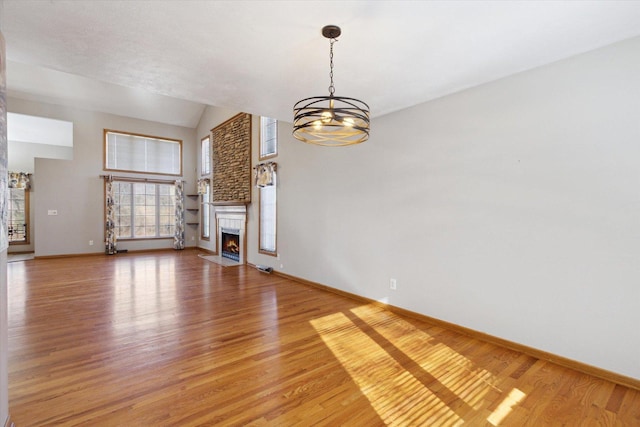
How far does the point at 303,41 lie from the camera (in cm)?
237

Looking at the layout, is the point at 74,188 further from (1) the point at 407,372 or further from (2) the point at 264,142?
(1) the point at 407,372

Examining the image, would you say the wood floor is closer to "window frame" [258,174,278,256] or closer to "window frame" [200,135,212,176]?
"window frame" [258,174,278,256]

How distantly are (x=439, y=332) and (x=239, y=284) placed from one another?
3347 mm

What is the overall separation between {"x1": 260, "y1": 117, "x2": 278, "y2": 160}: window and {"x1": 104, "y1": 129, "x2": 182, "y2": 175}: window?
452 centimetres

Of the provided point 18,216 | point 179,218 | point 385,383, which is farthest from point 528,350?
point 18,216

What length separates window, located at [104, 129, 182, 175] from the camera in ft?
28.2

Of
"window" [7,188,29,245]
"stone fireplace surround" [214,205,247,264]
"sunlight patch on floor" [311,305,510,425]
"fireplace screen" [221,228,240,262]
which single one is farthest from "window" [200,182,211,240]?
"sunlight patch on floor" [311,305,510,425]

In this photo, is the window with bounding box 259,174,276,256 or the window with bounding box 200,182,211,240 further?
the window with bounding box 200,182,211,240

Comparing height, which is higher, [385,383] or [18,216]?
[18,216]

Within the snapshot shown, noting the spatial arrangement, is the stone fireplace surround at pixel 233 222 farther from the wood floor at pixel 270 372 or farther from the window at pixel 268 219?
the wood floor at pixel 270 372

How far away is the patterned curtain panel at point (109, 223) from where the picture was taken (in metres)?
8.36

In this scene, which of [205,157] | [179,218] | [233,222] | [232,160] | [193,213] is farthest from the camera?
[193,213]

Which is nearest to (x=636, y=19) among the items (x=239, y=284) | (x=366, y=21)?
(x=366, y=21)

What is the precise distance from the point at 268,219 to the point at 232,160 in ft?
7.37
